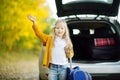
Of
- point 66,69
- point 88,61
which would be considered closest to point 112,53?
point 88,61

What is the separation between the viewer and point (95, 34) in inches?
360

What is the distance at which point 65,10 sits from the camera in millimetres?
9188

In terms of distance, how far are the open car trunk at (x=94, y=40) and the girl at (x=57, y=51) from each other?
1.34m

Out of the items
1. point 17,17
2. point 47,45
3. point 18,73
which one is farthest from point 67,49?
point 17,17

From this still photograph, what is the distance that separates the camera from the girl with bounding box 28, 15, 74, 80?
→ 7164 millimetres

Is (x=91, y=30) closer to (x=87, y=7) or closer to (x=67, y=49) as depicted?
(x=87, y=7)

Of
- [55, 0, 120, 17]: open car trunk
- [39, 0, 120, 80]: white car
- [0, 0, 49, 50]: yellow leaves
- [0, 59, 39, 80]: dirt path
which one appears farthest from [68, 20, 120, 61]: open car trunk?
[0, 0, 49, 50]: yellow leaves

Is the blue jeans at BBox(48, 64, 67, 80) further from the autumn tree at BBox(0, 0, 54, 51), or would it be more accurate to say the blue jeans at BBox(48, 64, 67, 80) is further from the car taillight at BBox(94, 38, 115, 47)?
the autumn tree at BBox(0, 0, 54, 51)

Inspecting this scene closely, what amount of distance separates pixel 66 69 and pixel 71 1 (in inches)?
97.3

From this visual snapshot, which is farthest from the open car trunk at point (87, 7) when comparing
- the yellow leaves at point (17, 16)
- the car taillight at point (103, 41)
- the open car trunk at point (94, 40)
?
the yellow leaves at point (17, 16)

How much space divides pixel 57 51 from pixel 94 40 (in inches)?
71.7

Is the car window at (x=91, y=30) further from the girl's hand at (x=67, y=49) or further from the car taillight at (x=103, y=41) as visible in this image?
the girl's hand at (x=67, y=49)

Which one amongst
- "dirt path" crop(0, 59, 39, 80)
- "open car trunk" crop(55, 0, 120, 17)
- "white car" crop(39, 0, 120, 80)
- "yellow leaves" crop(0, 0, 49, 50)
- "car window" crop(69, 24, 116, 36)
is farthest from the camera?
"yellow leaves" crop(0, 0, 49, 50)

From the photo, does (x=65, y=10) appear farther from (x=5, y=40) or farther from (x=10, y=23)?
(x=5, y=40)
